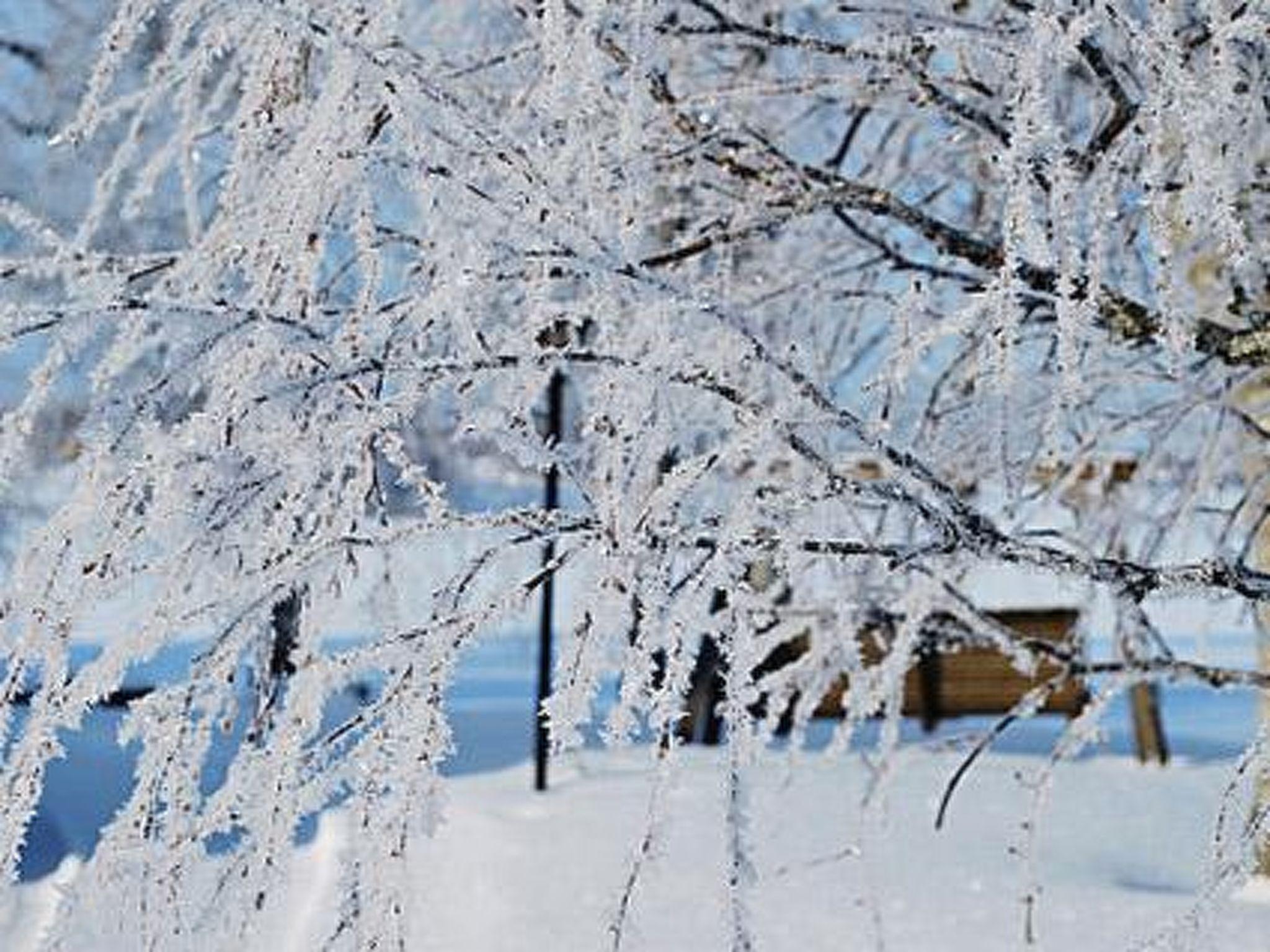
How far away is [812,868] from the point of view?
18.7 ft

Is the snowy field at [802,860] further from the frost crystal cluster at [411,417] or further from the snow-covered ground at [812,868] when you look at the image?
the frost crystal cluster at [411,417]

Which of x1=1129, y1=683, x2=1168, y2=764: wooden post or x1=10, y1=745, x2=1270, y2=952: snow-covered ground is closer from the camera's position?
x1=10, y1=745, x2=1270, y2=952: snow-covered ground

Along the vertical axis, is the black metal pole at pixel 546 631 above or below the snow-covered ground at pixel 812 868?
above

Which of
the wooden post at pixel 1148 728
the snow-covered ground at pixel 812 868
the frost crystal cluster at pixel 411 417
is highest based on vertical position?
the frost crystal cluster at pixel 411 417

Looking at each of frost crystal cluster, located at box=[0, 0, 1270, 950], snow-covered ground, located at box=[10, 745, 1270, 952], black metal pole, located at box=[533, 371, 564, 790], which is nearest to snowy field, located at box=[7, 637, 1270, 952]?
snow-covered ground, located at box=[10, 745, 1270, 952]

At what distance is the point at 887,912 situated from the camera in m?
5.07

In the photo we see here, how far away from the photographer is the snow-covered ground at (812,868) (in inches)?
185

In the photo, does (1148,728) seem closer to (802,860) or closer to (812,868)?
(802,860)

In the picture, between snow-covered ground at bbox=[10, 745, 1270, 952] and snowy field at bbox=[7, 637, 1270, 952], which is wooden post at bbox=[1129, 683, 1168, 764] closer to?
snowy field at bbox=[7, 637, 1270, 952]

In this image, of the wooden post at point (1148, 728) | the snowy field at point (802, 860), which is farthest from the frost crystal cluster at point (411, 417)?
the wooden post at point (1148, 728)

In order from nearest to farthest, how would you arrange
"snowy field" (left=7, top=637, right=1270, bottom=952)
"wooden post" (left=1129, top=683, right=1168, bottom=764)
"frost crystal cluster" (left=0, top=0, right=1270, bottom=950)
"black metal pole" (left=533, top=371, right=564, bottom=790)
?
"frost crystal cluster" (left=0, top=0, right=1270, bottom=950)
"snowy field" (left=7, top=637, right=1270, bottom=952)
"black metal pole" (left=533, top=371, right=564, bottom=790)
"wooden post" (left=1129, top=683, right=1168, bottom=764)

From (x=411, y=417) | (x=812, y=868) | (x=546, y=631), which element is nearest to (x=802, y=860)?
(x=812, y=868)

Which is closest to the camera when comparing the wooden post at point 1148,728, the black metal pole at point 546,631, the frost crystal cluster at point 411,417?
the frost crystal cluster at point 411,417

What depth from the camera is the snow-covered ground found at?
4.71 meters
